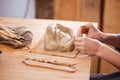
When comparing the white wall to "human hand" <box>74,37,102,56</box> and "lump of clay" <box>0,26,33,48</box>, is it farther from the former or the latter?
"human hand" <box>74,37,102,56</box>

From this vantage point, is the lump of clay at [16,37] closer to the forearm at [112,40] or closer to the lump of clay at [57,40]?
the lump of clay at [57,40]

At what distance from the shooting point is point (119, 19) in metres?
2.20

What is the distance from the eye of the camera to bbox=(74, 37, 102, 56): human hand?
1.24 meters

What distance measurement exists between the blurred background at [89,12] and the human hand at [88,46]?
0.96 m

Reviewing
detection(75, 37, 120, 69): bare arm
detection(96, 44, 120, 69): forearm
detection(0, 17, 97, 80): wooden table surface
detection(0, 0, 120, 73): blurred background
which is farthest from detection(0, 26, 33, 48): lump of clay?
detection(0, 0, 120, 73): blurred background

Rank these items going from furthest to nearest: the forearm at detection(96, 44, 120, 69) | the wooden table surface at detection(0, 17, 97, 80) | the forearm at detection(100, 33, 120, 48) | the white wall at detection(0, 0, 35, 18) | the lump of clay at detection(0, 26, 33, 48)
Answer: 1. the white wall at detection(0, 0, 35, 18)
2. the forearm at detection(100, 33, 120, 48)
3. the lump of clay at detection(0, 26, 33, 48)
4. the forearm at detection(96, 44, 120, 69)
5. the wooden table surface at detection(0, 17, 97, 80)

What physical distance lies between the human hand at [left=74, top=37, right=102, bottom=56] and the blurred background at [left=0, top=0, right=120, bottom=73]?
0.96m

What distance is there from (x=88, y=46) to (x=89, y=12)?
3.88ft

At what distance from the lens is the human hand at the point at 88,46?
124 centimetres

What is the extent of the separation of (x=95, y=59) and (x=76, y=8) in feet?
1.74

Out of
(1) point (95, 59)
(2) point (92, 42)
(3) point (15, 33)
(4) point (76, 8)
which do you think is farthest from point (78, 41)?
(4) point (76, 8)

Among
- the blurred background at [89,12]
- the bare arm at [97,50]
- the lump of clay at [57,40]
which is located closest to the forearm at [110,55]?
the bare arm at [97,50]

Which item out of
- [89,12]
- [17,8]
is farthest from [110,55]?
[17,8]

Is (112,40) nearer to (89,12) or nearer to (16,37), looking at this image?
(16,37)
